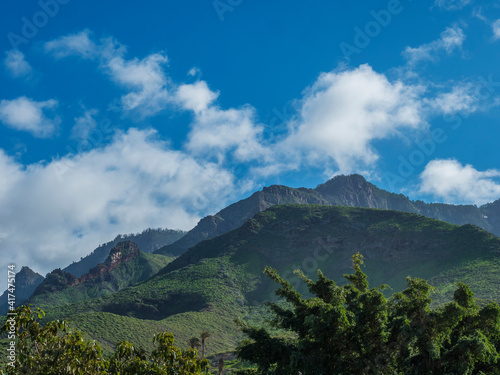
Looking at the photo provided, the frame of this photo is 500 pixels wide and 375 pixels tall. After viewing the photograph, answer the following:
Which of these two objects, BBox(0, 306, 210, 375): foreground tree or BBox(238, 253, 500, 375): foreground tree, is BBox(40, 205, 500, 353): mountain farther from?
BBox(0, 306, 210, 375): foreground tree

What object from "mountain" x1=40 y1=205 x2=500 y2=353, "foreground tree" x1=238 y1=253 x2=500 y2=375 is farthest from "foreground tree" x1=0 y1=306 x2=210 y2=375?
"mountain" x1=40 y1=205 x2=500 y2=353

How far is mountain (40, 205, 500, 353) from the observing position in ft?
324

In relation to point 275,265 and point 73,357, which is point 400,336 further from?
point 275,265

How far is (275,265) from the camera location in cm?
15688

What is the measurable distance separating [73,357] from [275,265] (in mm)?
149849

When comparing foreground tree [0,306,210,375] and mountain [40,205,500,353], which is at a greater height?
mountain [40,205,500,353]

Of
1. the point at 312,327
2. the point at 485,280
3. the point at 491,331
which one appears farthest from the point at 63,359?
the point at 485,280

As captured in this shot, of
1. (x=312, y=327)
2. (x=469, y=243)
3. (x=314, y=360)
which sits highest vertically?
(x=469, y=243)

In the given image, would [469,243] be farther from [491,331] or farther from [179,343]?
[491,331]

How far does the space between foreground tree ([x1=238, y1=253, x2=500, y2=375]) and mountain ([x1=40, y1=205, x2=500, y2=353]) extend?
76.1 m

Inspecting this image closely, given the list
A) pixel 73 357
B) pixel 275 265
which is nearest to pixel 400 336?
pixel 73 357

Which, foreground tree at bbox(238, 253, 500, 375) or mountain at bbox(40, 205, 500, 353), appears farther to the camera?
mountain at bbox(40, 205, 500, 353)

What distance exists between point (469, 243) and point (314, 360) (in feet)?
406

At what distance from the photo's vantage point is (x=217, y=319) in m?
112
